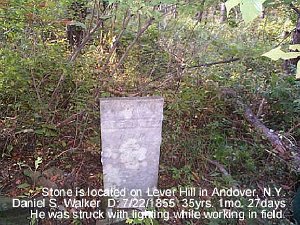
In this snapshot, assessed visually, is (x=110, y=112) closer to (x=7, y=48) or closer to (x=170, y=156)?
(x=170, y=156)

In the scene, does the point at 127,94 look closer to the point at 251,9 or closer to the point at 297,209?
the point at 297,209

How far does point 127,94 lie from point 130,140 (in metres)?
1.13

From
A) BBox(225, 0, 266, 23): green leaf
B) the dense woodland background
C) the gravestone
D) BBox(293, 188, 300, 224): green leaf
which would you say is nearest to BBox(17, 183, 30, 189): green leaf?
the dense woodland background

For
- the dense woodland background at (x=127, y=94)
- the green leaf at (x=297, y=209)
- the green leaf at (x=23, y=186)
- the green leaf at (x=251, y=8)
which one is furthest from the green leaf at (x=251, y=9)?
the green leaf at (x=23, y=186)

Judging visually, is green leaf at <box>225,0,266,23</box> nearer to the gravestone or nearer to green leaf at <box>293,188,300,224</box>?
the gravestone

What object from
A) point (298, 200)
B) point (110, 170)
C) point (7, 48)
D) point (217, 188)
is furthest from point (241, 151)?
point (7, 48)

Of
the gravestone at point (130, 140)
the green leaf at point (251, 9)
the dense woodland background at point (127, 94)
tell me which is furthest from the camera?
the dense woodland background at point (127, 94)

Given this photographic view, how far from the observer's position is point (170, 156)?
3.33m

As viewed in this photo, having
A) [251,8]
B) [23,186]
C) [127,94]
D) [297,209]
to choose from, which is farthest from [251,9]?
[127,94]

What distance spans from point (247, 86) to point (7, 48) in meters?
2.77

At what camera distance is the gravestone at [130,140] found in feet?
8.26

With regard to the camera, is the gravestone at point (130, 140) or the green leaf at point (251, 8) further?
the gravestone at point (130, 140)

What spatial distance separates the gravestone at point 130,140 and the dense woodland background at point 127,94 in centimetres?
38

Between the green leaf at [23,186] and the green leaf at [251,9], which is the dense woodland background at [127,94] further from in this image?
the green leaf at [251,9]
